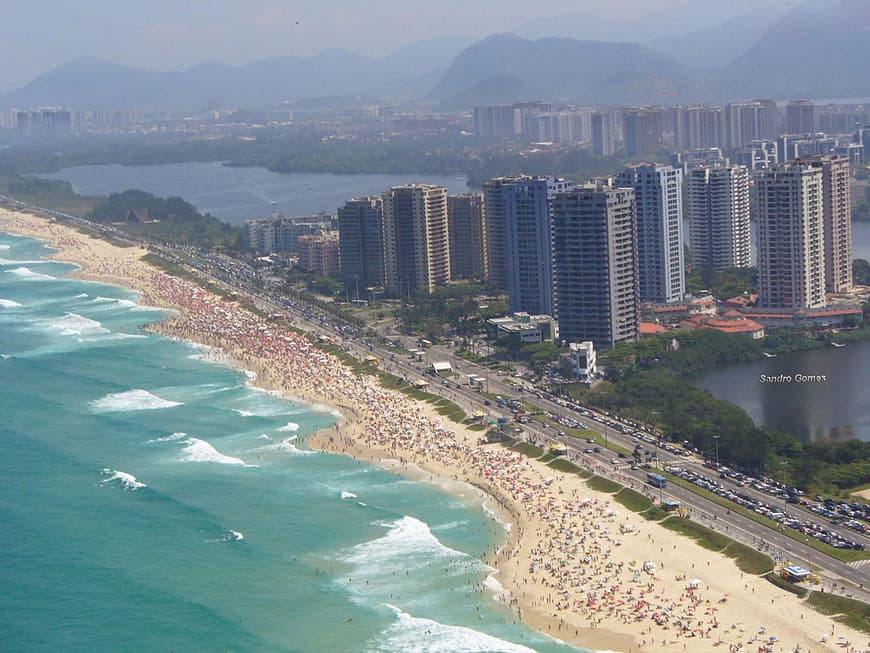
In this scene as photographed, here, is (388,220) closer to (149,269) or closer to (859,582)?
(149,269)

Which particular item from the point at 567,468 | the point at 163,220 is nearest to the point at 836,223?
the point at 567,468

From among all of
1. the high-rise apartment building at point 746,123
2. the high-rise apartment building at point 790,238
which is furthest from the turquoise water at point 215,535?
the high-rise apartment building at point 746,123

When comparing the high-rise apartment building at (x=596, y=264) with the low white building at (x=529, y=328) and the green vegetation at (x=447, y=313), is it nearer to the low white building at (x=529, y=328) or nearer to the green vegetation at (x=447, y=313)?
the low white building at (x=529, y=328)

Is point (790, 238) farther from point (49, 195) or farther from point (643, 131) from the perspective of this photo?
point (49, 195)

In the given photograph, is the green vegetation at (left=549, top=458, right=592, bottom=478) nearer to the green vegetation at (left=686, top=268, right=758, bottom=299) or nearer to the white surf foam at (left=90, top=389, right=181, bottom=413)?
the white surf foam at (left=90, top=389, right=181, bottom=413)

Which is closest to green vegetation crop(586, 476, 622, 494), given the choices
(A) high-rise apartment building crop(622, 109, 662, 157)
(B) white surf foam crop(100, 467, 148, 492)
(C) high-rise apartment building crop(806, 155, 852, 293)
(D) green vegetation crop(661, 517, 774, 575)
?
(D) green vegetation crop(661, 517, 774, 575)

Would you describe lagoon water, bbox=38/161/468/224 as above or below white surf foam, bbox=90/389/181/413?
above

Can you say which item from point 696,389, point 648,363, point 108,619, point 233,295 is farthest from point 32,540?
point 233,295
